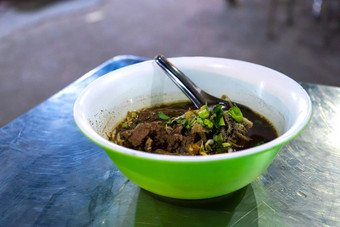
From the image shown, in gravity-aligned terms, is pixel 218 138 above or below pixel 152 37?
above

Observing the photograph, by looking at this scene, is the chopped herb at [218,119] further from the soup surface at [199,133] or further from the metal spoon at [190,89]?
the metal spoon at [190,89]

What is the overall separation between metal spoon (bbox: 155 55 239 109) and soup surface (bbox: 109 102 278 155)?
96mm

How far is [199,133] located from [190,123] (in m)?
0.05

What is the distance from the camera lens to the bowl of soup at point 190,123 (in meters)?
0.73

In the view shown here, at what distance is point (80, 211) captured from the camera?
2.90 feet

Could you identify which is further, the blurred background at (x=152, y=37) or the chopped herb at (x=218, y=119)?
the blurred background at (x=152, y=37)

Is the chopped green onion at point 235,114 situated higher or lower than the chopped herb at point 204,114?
lower

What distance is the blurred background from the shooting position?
323 centimetres

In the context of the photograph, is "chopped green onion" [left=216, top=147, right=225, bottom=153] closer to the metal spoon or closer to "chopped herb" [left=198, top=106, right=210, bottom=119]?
"chopped herb" [left=198, top=106, right=210, bottom=119]

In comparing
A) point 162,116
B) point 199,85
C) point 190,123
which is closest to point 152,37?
point 199,85

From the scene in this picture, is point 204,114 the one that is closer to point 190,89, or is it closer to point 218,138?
point 218,138

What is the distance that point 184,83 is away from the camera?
1077mm

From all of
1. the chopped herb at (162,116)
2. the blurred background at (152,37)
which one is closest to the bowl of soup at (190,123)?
the chopped herb at (162,116)

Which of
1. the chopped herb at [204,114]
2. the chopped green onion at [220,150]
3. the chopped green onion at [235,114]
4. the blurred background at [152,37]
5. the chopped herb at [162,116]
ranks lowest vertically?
the blurred background at [152,37]
